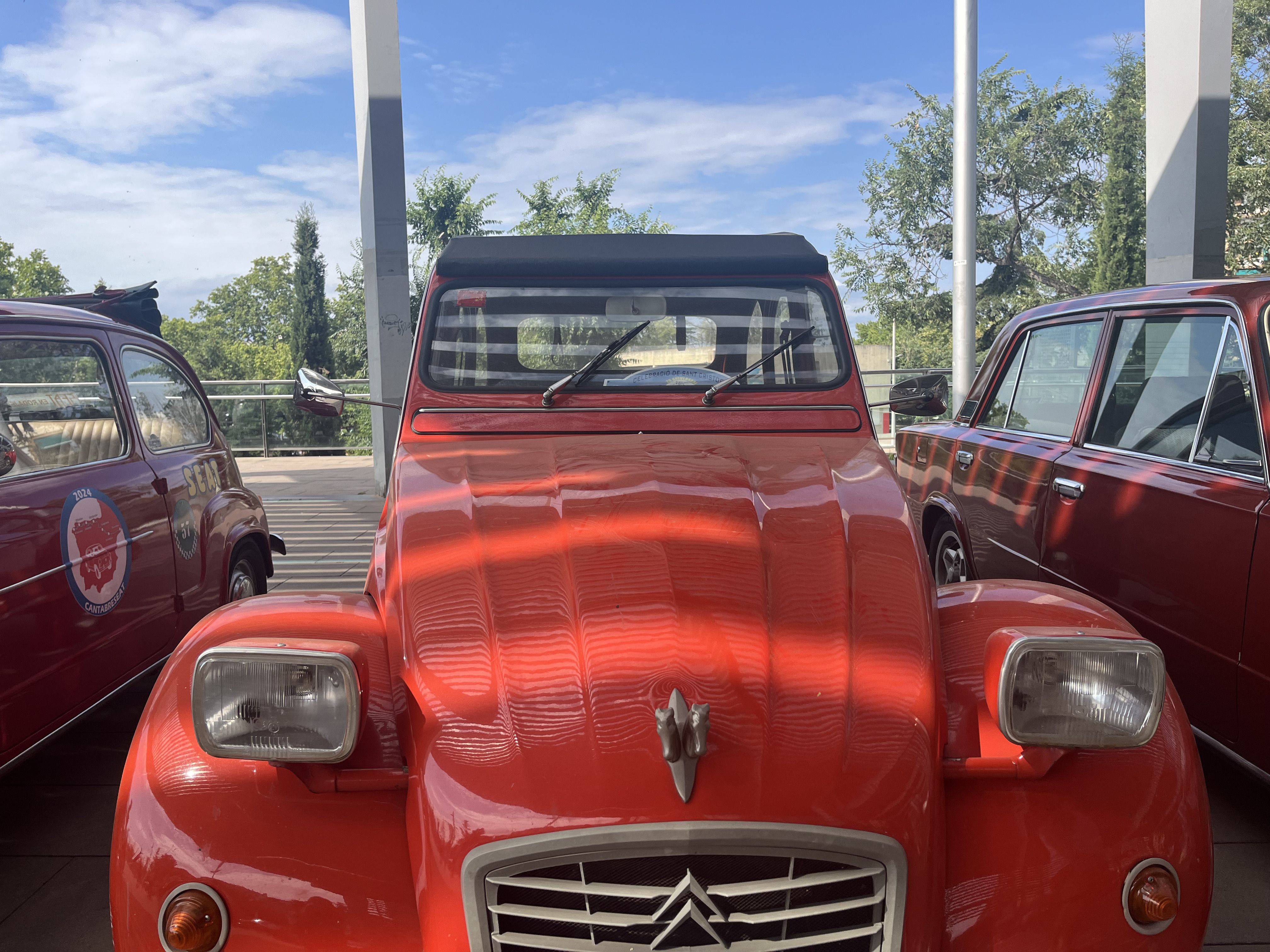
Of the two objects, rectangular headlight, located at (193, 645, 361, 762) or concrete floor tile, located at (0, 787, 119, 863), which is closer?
rectangular headlight, located at (193, 645, 361, 762)

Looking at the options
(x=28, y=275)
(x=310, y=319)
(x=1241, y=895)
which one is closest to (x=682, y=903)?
(x=1241, y=895)

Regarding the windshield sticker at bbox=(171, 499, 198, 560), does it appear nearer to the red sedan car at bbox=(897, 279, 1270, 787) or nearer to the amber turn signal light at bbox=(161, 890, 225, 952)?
the amber turn signal light at bbox=(161, 890, 225, 952)

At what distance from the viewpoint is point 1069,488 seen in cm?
395

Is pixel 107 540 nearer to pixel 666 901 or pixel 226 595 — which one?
pixel 226 595

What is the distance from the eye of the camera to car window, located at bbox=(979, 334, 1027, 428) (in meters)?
4.91

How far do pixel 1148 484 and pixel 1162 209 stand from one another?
789 centimetres

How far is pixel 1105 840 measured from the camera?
1813 millimetres

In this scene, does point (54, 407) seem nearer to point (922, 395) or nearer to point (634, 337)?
point (634, 337)

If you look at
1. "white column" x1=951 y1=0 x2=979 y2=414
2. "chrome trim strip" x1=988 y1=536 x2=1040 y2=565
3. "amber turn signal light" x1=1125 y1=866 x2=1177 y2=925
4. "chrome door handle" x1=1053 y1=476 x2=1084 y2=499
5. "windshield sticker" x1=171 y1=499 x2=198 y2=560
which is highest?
"white column" x1=951 y1=0 x2=979 y2=414

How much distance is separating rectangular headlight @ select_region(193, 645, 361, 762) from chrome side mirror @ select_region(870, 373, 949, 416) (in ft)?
8.27

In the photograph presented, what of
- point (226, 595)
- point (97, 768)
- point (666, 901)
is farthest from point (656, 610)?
point (226, 595)

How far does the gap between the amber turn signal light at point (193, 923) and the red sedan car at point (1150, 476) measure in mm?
2857

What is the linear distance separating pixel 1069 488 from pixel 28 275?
2476 inches

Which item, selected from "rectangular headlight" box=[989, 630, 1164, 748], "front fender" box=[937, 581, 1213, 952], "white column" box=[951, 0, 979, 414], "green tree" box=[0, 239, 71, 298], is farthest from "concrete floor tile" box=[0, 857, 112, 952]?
"green tree" box=[0, 239, 71, 298]
